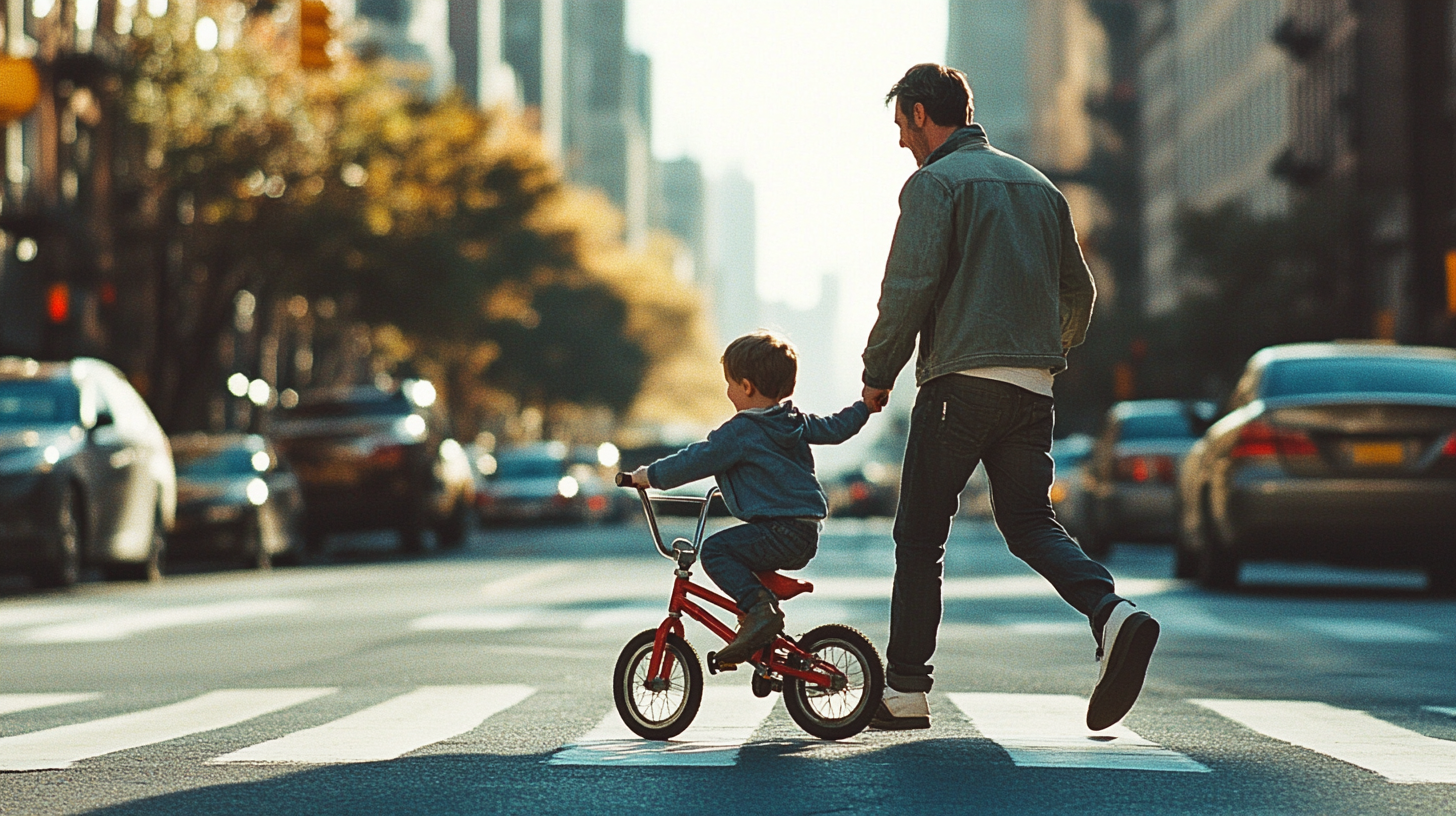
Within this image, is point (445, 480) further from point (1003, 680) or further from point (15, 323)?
point (1003, 680)

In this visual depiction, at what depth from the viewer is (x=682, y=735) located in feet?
27.1

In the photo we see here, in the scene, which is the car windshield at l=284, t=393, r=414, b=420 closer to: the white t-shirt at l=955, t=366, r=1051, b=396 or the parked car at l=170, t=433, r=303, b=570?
the parked car at l=170, t=433, r=303, b=570

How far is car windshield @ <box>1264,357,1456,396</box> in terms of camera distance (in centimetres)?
1672

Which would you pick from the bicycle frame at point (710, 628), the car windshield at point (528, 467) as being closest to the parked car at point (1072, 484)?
the car windshield at point (528, 467)

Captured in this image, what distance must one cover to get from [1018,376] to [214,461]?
17.7 metres

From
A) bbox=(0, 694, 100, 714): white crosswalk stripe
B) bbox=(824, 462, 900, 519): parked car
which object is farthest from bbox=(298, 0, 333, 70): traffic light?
bbox=(824, 462, 900, 519): parked car

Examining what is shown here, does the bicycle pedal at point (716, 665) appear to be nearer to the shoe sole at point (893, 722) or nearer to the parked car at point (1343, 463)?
the shoe sole at point (893, 722)

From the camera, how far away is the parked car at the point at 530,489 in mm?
44281

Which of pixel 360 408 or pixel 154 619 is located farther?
pixel 360 408

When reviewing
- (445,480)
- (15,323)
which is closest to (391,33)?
(15,323)

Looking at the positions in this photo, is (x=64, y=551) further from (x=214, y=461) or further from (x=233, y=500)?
(x=214, y=461)

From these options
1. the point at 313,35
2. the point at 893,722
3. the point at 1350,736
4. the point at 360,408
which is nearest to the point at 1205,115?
the point at 360,408

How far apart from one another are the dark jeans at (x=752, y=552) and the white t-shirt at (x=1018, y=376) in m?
0.69

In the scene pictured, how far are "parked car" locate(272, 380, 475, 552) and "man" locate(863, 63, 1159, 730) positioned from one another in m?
19.8
